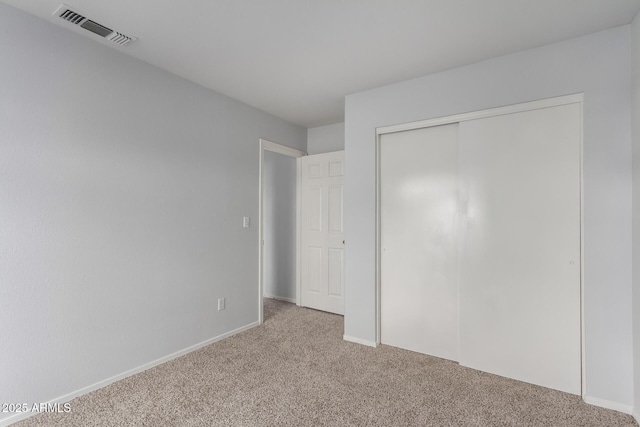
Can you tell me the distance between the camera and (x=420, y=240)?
2824 millimetres

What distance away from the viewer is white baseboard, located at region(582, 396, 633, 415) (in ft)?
6.39

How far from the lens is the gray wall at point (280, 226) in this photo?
14.8ft

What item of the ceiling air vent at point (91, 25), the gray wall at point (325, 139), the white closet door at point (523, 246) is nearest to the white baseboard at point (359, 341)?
the white closet door at point (523, 246)

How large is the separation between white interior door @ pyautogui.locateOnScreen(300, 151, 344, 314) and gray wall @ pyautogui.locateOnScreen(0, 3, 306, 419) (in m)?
1.22

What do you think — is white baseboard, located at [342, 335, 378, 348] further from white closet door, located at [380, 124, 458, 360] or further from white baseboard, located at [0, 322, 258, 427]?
white baseboard, located at [0, 322, 258, 427]

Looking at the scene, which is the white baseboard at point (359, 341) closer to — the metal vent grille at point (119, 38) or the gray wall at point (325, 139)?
the gray wall at point (325, 139)

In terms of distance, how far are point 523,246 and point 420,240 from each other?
2.60ft

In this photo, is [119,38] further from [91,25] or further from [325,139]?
[325,139]

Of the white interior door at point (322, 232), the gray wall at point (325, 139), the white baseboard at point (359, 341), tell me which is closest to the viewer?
the white baseboard at point (359, 341)

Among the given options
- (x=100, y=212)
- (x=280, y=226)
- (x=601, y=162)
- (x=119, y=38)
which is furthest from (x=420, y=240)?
(x=119, y=38)

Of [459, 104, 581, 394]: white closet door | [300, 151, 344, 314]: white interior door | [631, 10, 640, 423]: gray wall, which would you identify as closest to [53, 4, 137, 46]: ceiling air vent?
[300, 151, 344, 314]: white interior door

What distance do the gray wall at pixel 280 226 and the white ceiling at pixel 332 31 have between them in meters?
1.86

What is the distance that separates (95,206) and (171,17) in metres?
1.39

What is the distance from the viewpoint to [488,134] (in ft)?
8.11
